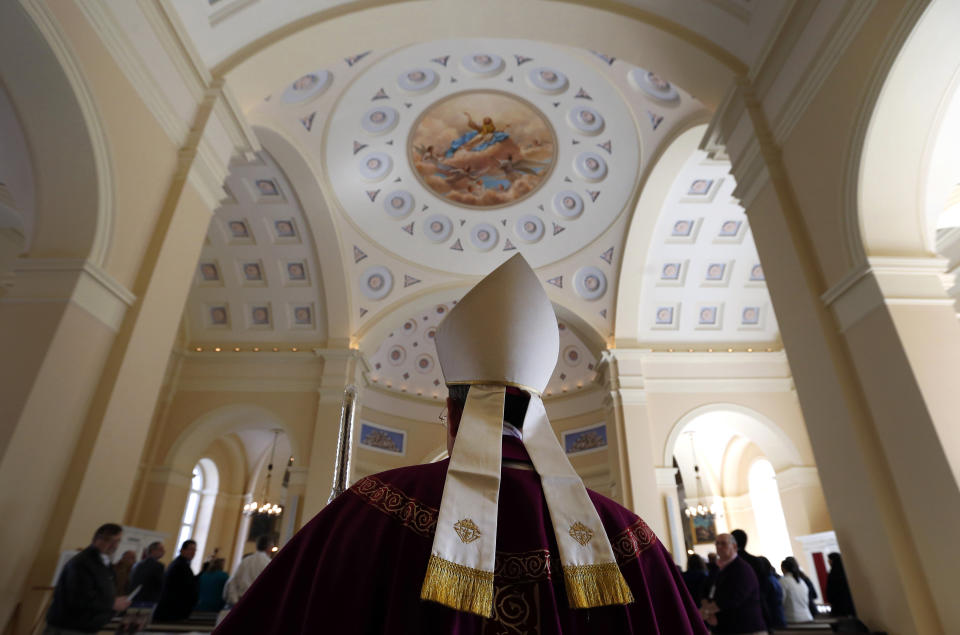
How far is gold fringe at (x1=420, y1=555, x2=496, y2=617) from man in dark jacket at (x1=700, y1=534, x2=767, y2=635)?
374 centimetres

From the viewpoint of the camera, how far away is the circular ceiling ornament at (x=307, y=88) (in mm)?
9227

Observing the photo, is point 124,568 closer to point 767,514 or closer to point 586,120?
point 586,120

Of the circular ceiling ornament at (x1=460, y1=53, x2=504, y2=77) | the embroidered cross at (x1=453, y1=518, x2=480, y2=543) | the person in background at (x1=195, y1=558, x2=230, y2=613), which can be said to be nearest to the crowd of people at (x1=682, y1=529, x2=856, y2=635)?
the embroidered cross at (x1=453, y1=518, x2=480, y2=543)

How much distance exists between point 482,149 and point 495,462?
11039 mm

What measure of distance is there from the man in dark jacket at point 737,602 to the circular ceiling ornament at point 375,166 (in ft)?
31.5

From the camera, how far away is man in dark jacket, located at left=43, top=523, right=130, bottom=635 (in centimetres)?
333

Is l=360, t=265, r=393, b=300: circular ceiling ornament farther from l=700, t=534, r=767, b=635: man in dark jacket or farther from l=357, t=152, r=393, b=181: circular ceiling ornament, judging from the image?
l=700, t=534, r=767, b=635: man in dark jacket

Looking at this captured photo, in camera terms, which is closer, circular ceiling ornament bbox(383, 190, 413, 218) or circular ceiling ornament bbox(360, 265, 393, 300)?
circular ceiling ornament bbox(383, 190, 413, 218)

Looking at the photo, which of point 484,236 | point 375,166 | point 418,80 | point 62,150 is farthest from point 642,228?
point 62,150

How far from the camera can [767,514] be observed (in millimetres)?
16062

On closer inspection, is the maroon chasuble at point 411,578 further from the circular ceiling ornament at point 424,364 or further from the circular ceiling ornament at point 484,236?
the circular ceiling ornament at point 424,364

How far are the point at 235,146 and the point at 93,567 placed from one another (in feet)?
14.8

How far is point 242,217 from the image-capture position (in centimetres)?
1092

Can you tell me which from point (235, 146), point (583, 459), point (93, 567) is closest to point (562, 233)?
point (583, 459)
